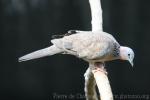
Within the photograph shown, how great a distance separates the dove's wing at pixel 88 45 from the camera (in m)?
2.29

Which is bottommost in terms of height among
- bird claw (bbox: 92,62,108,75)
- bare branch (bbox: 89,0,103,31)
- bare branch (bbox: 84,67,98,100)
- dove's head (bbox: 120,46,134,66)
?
bare branch (bbox: 84,67,98,100)

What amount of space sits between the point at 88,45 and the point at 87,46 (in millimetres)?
13

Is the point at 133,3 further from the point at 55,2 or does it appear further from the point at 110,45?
Result: the point at 110,45

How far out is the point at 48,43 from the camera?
4230 mm

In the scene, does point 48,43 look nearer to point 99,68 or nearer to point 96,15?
point 96,15

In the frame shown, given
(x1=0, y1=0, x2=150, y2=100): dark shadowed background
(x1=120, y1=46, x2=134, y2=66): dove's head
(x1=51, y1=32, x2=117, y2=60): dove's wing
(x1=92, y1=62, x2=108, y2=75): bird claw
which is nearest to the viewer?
(x1=92, y1=62, x2=108, y2=75): bird claw

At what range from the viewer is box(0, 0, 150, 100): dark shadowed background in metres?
4.26

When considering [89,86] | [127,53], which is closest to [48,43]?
[127,53]

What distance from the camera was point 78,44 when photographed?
230 centimetres

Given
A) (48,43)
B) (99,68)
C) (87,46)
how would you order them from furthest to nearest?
1. (48,43)
2. (87,46)
3. (99,68)

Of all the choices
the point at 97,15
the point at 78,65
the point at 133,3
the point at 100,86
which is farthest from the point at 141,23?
the point at 100,86

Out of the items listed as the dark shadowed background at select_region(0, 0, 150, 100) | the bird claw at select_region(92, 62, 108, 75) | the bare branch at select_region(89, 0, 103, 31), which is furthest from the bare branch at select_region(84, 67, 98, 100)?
the dark shadowed background at select_region(0, 0, 150, 100)

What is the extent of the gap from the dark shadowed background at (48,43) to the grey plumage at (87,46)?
1.85 meters

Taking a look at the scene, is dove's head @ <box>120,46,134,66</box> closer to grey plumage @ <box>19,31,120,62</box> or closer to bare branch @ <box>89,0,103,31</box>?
grey plumage @ <box>19,31,120,62</box>
